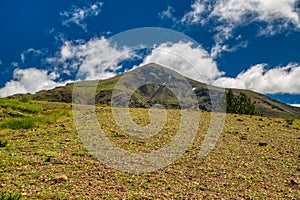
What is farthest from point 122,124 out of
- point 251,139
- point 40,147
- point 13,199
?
point 13,199

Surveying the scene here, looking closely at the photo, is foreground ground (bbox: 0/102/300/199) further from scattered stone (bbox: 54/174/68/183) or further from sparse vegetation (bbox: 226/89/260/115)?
sparse vegetation (bbox: 226/89/260/115)

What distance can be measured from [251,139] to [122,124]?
9.38m

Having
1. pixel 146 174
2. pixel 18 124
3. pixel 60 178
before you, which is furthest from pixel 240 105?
pixel 60 178

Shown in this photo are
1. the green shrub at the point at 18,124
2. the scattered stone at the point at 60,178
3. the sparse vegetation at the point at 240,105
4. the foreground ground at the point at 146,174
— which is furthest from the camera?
the sparse vegetation at the point at 240,105

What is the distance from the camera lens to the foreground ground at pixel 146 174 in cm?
1181

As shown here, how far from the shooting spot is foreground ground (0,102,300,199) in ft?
38.8

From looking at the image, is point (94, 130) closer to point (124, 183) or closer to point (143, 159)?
point (143, 159)

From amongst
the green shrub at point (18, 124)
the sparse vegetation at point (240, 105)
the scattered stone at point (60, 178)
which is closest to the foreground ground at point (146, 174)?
the scattered stone at point (60, 178)

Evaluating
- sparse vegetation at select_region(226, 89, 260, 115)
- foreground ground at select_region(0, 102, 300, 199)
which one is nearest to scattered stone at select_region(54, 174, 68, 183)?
foreground ground at select_region(0, 102, 300, 199)

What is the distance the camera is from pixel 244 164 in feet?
52.7

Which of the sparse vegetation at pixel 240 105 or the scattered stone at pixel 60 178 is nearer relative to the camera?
the scattered stone at pixel 60 178

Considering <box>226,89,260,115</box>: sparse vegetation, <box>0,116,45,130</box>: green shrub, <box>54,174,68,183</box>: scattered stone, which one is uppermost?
<box>226,89,260,115</box>: sparse vegetation

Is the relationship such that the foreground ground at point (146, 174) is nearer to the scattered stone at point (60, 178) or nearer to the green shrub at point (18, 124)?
the scattered stone at point (60, 178)

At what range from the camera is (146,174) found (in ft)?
45.7
